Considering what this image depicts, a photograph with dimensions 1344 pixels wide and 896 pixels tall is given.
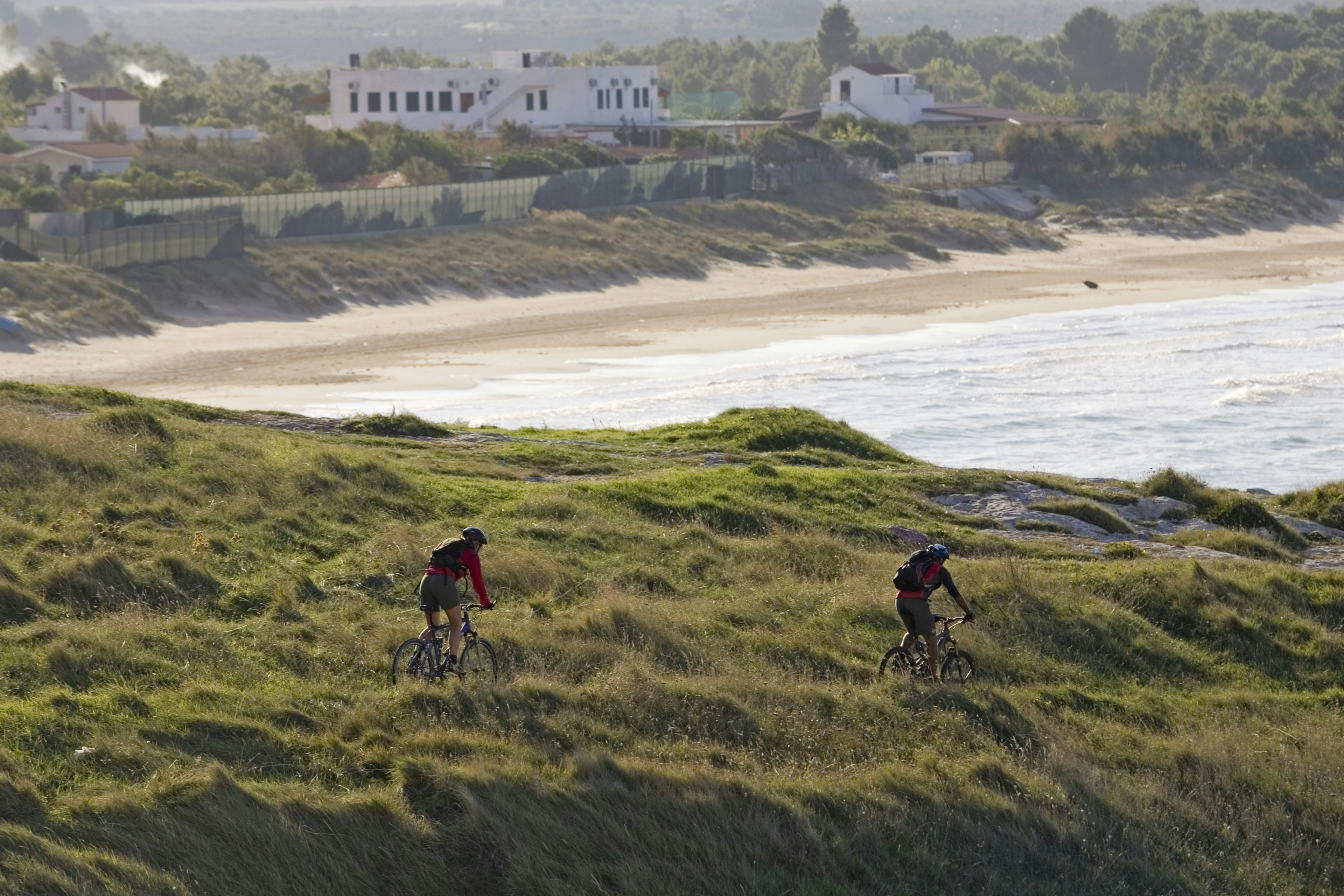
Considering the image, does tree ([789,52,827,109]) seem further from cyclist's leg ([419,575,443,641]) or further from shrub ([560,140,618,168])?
cyclist's leg ([419,575,443,641])

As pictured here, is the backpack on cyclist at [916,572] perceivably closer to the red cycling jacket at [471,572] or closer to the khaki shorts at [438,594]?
the red cycling jacket at [471,572]

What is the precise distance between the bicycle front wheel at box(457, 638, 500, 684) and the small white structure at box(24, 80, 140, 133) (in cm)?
8104

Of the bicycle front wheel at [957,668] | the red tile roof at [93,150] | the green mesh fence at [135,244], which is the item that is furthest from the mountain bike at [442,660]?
the red tile roof at [93,150]

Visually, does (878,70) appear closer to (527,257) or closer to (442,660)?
(527,257)

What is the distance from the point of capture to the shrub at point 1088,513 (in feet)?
68.0

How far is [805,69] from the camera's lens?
165000 mm

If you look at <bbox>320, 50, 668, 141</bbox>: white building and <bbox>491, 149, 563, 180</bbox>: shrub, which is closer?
<bbox>491, 149, 563, 180</bbox>: shrub

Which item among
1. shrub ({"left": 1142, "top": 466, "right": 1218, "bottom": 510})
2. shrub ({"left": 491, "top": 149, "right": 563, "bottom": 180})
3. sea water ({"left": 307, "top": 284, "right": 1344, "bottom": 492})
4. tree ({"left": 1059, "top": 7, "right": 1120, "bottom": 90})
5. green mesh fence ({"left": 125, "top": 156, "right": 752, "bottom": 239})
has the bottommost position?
sea water ({"left": 307, "top": 284, "right": 1344, "bottom": 492})

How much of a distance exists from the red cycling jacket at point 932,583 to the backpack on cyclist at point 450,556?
3.63m

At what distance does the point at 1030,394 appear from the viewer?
38.9 meters

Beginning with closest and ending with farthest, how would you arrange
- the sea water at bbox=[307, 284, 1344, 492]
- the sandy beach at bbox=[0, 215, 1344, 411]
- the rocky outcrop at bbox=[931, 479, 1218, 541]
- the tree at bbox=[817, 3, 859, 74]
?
the rocky outcrop at bbox=[931, 479, 1218, 541]
the sea water at bbox=[307, 284, 1344, 492]
the sandy beach at bbox=[0, 215, 1344, 411]
the tree at bbox=[817, 3, 859, 74]

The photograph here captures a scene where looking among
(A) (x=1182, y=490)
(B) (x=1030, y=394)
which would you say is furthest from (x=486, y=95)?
(A) (x=1182, y=490)

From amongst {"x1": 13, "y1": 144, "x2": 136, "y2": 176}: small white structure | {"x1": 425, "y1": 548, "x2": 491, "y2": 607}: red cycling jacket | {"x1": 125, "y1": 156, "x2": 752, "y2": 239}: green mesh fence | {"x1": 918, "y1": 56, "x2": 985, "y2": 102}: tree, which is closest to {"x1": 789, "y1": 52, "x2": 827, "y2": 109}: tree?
{"x1": 918, "y1": 56, "x2": 985, "y2": 102}: tree

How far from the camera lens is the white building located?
A: 292 ft
